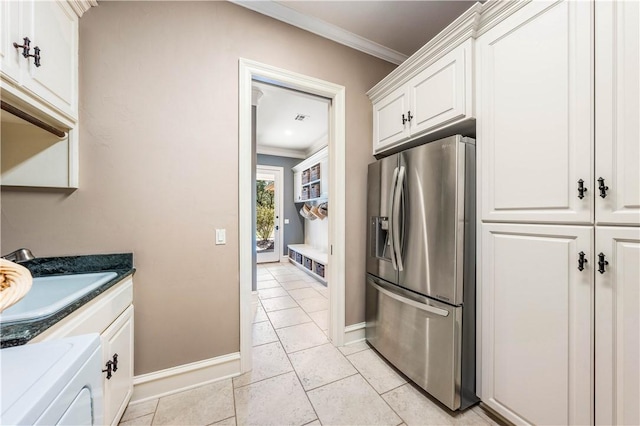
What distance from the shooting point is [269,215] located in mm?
5949

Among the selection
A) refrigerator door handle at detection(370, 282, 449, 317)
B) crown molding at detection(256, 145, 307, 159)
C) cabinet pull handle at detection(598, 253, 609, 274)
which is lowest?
refrigerator door handle at detection(370, 282, 449, 317)

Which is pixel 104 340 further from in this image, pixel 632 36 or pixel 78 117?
pixel 632 36

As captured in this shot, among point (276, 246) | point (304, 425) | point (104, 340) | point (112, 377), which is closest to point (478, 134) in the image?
point (304, 425)

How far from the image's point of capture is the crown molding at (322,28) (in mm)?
1846

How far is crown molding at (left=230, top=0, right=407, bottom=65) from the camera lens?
185cm

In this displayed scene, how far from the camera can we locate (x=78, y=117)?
1422 mm

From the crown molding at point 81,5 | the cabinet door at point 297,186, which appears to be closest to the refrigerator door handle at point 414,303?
the crown molding at point 81,5

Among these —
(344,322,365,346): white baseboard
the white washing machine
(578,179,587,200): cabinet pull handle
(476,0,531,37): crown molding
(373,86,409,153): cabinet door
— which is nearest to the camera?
the white washing machine

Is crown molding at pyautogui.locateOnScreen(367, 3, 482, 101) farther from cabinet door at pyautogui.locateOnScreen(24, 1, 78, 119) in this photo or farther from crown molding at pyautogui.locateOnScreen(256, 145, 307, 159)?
crown molding at pyautogui.locateOnScreen(256, 145, 307, 159)

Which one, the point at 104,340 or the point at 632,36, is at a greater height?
the point at 632,36

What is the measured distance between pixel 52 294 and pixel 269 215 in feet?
16.0

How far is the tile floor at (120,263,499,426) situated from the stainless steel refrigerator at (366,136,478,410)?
0.13 m

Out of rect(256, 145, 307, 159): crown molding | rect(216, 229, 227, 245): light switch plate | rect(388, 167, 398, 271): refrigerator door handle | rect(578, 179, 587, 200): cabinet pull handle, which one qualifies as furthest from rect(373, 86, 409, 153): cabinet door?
rect(256, 145, 307, 159): crown molding

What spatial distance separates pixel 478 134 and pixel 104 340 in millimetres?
2289
